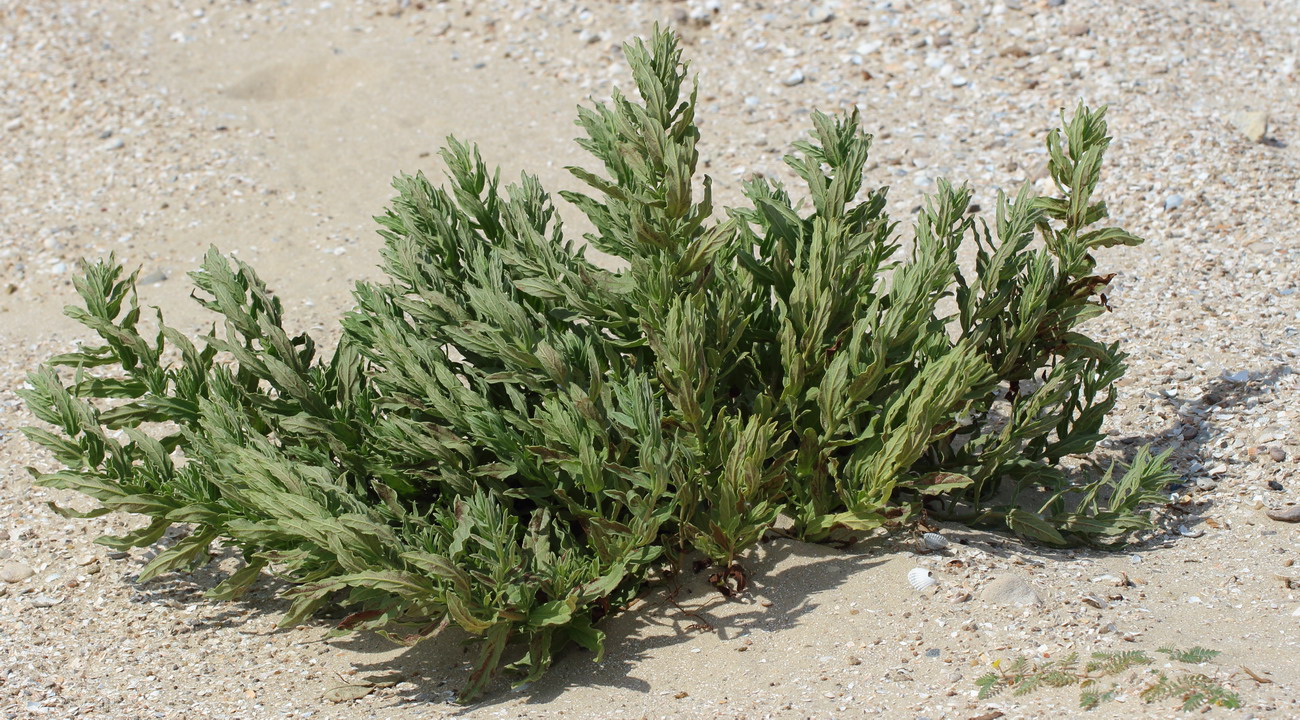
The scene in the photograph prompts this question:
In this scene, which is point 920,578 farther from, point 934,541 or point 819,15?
point 819,15

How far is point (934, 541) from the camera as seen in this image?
11.6 feet

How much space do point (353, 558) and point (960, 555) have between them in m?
1.66

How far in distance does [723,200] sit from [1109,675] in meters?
3.95

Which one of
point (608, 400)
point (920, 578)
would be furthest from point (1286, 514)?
point (608, 400)

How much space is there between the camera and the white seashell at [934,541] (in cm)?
351

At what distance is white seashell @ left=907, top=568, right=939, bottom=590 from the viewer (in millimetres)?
3348

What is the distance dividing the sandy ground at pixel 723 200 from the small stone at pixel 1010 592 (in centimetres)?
3

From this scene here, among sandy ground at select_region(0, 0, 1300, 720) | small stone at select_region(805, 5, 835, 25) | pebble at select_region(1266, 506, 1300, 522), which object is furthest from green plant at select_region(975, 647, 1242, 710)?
small stone at select_region(805, 5, 835, 25)

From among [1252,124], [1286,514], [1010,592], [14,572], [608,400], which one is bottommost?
[1286,514]

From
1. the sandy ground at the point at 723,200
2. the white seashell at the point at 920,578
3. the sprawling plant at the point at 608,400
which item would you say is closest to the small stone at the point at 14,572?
the sandy ground at the point at 723,200

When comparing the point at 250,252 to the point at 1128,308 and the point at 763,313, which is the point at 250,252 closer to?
the point at 763,313

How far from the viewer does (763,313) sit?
11.9 ft

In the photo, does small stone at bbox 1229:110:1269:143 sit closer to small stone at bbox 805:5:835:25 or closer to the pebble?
small stone at bbox 805:5:835:25

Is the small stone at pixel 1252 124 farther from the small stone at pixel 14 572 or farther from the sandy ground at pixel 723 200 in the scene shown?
the small stone at pixel 14 572
